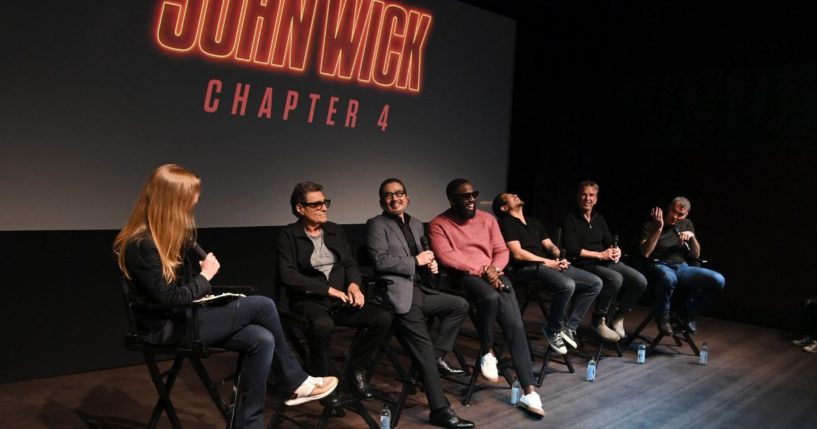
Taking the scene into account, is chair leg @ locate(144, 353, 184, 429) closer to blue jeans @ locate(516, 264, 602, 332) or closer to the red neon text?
the red neon text

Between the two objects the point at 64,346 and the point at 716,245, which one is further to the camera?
the point at 716,245

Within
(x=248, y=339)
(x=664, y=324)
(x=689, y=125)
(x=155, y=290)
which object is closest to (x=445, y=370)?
(x=248, y=339)

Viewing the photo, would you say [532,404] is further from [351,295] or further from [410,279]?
[351,295]

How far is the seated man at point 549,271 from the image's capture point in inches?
199

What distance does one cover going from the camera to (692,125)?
7.16 m

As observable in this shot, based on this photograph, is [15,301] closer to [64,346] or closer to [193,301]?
[64,346]

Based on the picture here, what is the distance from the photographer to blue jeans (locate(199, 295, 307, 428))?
123 inches

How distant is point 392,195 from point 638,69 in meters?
4.20

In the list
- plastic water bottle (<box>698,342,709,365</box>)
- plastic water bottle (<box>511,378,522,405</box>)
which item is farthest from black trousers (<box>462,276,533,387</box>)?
plastic water bottle (<box>698,342,709,365</box>)

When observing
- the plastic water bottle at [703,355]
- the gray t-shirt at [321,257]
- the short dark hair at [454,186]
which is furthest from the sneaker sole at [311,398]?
the plastic water bottle at [703,355]

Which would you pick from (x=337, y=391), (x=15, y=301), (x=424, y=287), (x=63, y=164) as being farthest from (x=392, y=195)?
(x=15, y=301)

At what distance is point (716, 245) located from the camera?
23.2 feet

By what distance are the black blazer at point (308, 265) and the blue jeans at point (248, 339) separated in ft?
2.05

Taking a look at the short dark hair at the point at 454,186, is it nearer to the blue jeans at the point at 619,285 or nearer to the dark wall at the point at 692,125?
the blue jeans at the point at 619,285
